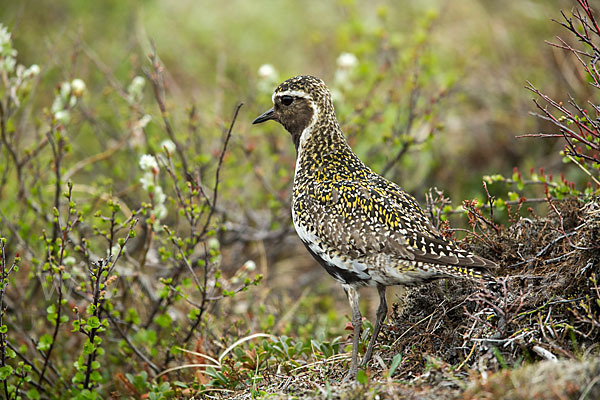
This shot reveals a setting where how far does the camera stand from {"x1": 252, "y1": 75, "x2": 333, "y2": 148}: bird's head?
5.49 metres

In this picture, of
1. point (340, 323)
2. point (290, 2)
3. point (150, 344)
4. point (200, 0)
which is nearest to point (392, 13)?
point (290, 2)

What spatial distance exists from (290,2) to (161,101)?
9.00 meters

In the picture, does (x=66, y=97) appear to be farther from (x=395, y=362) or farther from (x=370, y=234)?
(x=395, y=362)

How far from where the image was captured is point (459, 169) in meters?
9.58

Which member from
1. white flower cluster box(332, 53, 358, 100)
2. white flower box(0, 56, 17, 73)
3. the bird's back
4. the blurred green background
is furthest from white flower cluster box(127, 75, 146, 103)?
the bird's back

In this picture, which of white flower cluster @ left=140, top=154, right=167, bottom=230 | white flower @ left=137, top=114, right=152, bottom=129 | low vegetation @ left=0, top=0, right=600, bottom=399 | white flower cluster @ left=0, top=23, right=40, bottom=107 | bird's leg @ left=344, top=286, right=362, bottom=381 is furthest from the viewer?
white flower @ left=137, top=114, right=152, bottom=129

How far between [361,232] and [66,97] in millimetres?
3400

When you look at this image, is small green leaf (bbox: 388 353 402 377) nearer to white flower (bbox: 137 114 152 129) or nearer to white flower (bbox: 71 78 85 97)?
white flower (bbox: 137 114 152 129)

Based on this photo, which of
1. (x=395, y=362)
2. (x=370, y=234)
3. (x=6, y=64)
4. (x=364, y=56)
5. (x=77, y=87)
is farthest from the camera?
(x=364, y=56)

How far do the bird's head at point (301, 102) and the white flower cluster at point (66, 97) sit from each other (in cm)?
196

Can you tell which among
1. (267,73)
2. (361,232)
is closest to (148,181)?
(361,232)

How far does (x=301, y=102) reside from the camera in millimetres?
5520

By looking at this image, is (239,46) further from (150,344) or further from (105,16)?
(150,344)

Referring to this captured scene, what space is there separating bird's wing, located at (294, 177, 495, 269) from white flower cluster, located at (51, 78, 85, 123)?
2.58 meters
